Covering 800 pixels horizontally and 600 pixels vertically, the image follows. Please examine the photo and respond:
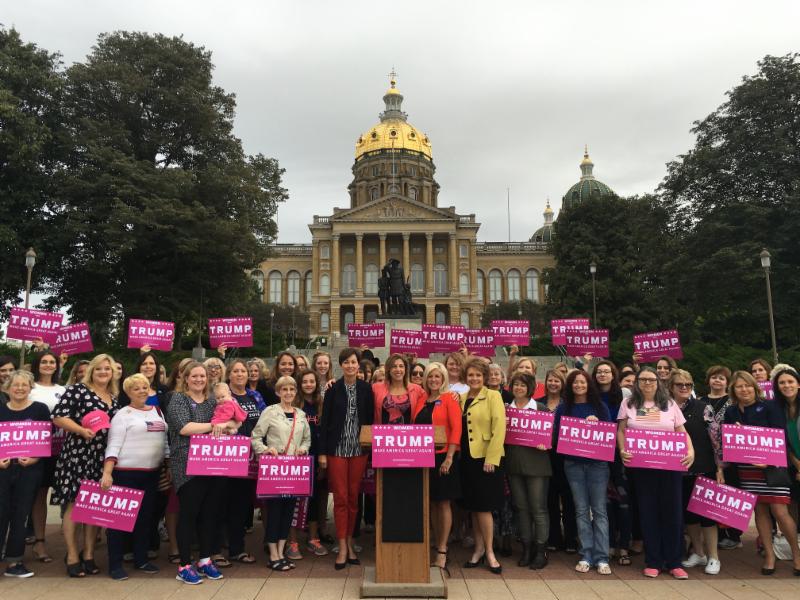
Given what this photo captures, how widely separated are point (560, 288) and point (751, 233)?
1417 cm

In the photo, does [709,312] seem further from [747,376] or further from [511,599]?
[511,599]

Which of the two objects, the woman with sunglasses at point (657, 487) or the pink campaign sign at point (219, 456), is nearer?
the pink campaign sign at point (219, 456)

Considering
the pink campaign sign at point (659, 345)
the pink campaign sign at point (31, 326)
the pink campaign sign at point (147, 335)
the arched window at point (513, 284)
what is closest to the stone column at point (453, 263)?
the arched window at point (513, 284)

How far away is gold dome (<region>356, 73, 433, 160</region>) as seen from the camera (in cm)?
8056

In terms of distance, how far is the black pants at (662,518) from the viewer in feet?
18.0

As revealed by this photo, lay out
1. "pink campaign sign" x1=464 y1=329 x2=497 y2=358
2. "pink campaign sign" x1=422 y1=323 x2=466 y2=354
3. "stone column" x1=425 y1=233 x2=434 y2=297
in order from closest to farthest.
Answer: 1. "pink campaign sign" x1=422 y1=323 x2=466 y2=354
2. "pink campaign sign" x1=464 y1=329 x2=497 y2=358
3. "stone column" x1=425 y1=233 x2=434 y2=297

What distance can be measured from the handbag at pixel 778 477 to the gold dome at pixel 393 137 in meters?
77.6

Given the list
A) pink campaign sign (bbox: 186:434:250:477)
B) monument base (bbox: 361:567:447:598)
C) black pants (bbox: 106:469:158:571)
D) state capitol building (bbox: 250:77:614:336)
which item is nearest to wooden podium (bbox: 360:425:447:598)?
monument base (bbox: 361:567:447:598)

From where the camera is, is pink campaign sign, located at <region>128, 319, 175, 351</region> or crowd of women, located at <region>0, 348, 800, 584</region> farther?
pink campaign sign, located at <region>128, 319, 175, 351</region>

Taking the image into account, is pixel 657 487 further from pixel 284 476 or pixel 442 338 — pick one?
pixel 442 338

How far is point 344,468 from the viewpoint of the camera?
18.8ft

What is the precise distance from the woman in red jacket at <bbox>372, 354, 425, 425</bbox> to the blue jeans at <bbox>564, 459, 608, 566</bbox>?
168 centimetres

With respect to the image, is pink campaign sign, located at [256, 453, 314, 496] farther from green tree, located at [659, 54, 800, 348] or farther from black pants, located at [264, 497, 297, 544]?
green tree, located at [659, 54, 800, 348]

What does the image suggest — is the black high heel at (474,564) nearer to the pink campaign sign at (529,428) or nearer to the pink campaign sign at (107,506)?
the pink campaign sign at (529,428)
